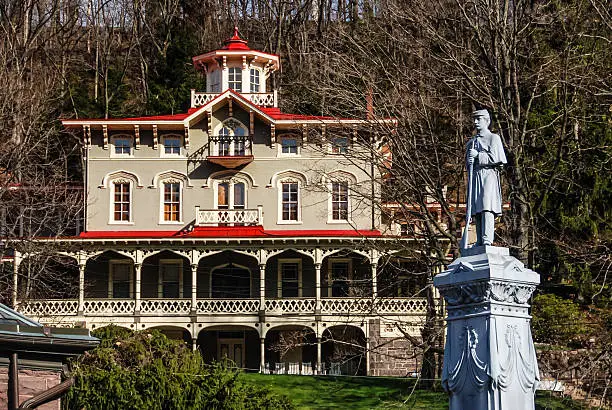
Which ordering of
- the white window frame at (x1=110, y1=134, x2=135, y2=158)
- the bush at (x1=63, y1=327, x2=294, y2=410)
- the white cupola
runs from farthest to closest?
the white cupola, the white window frame at (x1=110, y1=134, x2=135, y2=158), the bush at (x1=63, y1=327, x2=294, y2=410)

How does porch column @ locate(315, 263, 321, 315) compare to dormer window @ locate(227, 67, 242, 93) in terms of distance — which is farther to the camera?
dormer window @ locate(227, 67, 242, 93)

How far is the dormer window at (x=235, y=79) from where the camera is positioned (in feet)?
167

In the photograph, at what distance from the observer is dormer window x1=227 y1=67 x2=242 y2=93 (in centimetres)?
5103

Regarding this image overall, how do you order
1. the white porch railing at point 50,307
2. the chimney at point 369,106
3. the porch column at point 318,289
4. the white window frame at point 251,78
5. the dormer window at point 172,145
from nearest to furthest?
the chimney at point 369,106, the white porch railing at point 50,307, the porch column at point 318,289, the dormer window at point 172,145, the white window frame at point 251,78

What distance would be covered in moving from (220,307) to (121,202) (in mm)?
5879

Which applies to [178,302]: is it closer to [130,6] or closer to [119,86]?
[119,86]

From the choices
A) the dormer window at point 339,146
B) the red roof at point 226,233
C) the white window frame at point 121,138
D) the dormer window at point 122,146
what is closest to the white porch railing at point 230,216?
the red roof at point 226,233

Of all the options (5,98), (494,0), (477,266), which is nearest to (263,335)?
(5,98)

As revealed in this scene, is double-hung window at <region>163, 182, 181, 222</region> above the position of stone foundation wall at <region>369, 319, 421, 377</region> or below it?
above

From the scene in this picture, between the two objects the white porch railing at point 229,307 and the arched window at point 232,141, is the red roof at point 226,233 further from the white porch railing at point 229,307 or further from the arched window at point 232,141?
the arched window at point 232,141

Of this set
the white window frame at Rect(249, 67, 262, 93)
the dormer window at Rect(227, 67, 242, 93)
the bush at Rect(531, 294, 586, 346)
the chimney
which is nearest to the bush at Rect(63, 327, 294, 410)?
the chimney

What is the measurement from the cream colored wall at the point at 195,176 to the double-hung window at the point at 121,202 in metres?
0.27

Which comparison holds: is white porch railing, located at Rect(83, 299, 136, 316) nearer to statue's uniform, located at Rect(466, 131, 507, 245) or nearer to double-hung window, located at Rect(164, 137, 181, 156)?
double-hung window, located at Rect(164, 137, 181, 156)

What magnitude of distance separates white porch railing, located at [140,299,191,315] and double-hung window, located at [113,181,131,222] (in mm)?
3663
